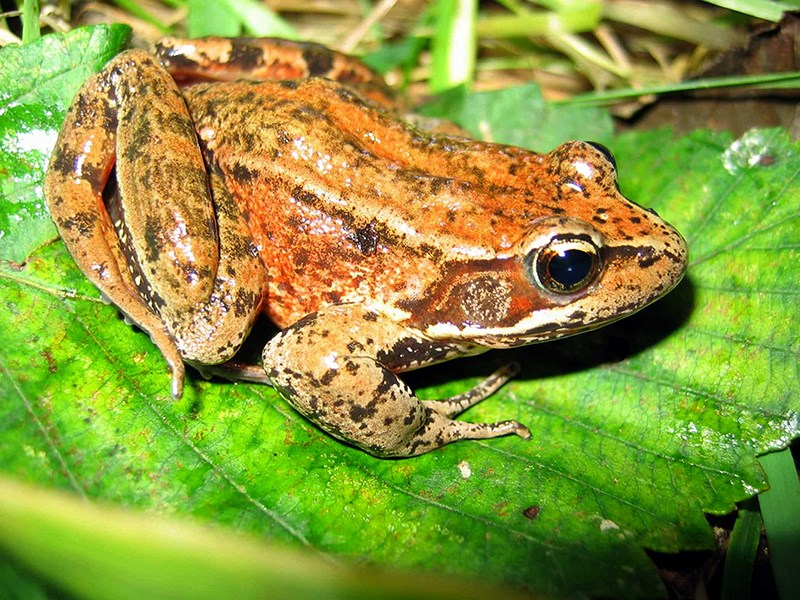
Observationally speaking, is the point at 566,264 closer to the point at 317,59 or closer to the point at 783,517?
the point at 783,517

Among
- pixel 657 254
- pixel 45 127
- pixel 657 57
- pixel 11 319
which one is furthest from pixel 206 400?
pixel 657 57

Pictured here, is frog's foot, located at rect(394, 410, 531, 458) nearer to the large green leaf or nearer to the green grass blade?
the large green leaf

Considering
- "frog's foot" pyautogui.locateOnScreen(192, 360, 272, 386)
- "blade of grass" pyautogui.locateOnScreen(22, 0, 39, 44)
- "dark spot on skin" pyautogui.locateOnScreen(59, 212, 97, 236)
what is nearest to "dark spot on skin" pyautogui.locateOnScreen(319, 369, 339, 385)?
"frog's foot" pyautogui.locateOnScreen(192, 360, 272, 386)

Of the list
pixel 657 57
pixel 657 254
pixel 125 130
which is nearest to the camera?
pixel 657 254

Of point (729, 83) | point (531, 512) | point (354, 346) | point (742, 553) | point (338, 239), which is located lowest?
point (742, 553)

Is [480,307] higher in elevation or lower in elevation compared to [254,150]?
lower

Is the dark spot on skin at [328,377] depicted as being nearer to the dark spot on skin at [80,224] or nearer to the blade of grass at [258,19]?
the dark spot on skin at [80,224]

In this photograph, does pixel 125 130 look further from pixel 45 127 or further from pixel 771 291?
pixel 771 291

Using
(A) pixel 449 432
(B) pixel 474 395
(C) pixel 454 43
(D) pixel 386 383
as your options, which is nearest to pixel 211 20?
(C) pixel 454 43
